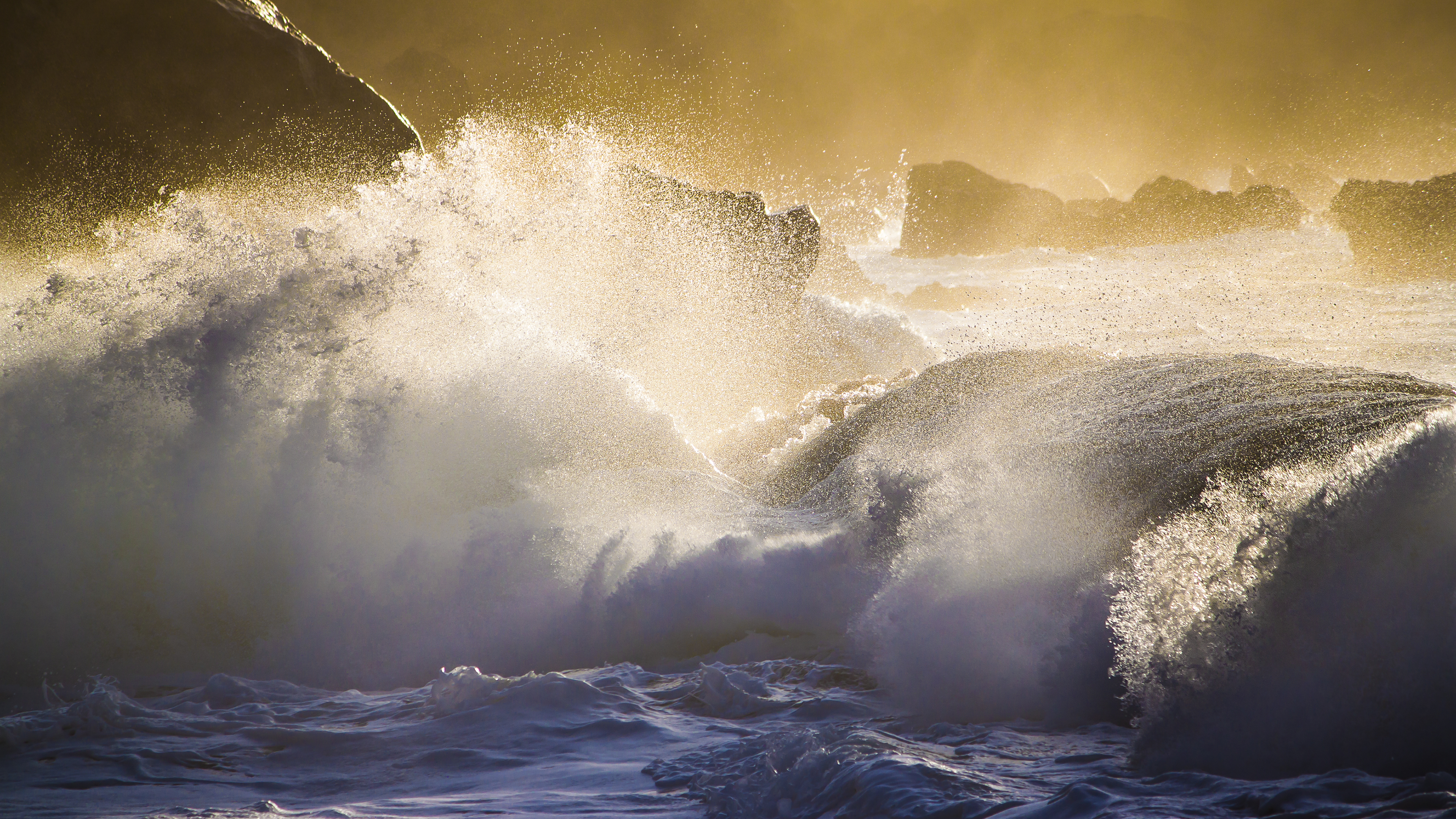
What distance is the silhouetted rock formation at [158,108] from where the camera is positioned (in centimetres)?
1020

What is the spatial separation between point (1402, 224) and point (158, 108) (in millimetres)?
21978

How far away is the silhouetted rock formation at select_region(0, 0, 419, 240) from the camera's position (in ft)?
33.4

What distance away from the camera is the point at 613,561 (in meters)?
6.35

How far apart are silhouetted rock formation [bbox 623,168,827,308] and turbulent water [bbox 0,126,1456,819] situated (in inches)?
176

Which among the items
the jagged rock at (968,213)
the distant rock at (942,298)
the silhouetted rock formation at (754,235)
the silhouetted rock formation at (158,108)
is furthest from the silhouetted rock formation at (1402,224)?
the silhouetted rock formation at (158,108)

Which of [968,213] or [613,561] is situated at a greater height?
[968,213]

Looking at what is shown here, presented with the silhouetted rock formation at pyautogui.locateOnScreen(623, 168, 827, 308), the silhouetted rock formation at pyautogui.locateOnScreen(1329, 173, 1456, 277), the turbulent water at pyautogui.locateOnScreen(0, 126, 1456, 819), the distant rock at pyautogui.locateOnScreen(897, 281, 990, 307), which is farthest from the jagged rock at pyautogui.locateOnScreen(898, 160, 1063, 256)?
the turbulent water at pyautogui.locateOnScreen(0, 126, 1456, 819)

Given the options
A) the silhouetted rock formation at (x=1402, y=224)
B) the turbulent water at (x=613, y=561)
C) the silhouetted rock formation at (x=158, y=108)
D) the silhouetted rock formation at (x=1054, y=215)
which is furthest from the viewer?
the silhouetted rock formation at (x=1054, y=215)

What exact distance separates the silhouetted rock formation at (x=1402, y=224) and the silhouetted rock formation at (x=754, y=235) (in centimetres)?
1091

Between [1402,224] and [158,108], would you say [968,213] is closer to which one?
[1402,224]

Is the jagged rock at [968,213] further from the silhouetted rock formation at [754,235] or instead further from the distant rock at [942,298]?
the silhouetted rock formation at [754,235]

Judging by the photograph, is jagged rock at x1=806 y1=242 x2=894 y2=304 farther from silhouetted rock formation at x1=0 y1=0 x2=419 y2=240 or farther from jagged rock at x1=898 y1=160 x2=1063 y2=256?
silhouetted rock formation at x1=0 y1=0 x2=419 y2=240

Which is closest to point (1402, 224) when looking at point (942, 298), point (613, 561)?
point (942, 298)

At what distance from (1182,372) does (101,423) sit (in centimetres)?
1049
